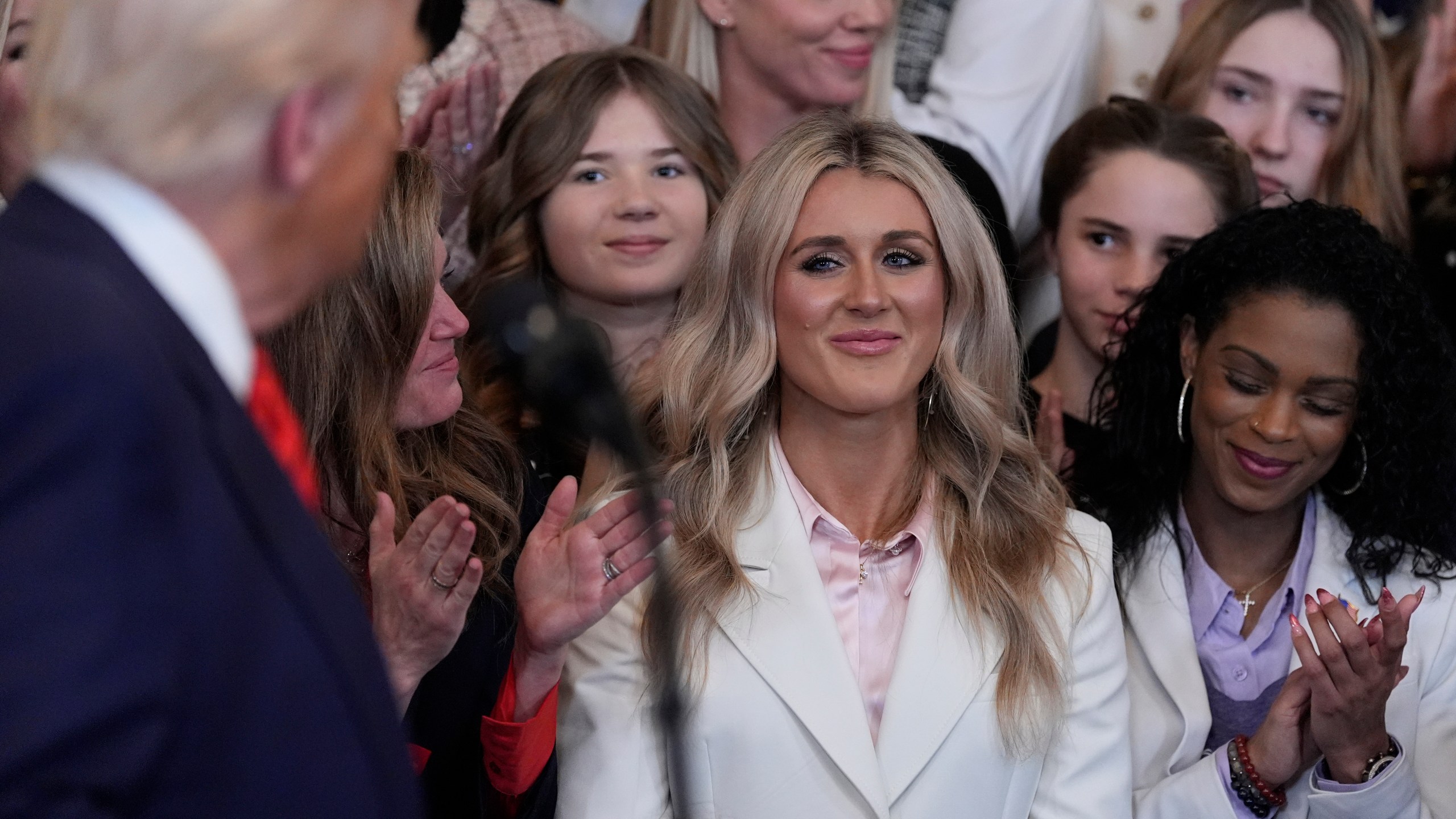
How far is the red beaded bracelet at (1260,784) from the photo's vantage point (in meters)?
2.58

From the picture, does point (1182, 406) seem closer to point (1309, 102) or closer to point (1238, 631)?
point (1238, 631)

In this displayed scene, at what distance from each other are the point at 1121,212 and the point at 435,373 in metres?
1.58

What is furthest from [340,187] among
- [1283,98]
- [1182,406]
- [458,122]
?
[1283,98]

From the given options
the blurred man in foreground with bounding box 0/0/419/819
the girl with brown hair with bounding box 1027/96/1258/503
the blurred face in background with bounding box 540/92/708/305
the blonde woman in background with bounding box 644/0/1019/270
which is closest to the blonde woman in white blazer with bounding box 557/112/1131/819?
the blurred face in background with bounding box 540/92/708/305

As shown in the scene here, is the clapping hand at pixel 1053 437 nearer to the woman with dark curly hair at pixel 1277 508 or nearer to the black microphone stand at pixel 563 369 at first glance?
the woman with dark curly hair at pixel 1277 508

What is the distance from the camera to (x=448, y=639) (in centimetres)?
218

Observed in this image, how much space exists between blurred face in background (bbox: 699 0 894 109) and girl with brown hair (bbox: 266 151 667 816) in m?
1.36

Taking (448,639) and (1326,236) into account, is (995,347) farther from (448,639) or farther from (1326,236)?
(448,639)

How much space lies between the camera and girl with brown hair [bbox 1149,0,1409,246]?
151 inches

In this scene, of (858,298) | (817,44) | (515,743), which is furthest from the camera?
(817,44)

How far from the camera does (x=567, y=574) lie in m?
2.28

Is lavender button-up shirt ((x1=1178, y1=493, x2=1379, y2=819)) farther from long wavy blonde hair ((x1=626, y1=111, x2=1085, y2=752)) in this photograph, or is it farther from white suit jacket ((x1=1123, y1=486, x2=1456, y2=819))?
long wavy blonde hair ((x1=626, y1=111, x2=1085, y2=752))

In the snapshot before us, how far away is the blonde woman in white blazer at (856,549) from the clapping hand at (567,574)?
17 centimetres

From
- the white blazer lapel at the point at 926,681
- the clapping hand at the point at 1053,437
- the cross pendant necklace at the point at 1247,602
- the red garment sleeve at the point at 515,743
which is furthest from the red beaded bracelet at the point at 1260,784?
the red garment sleeve at the point at 515,743
